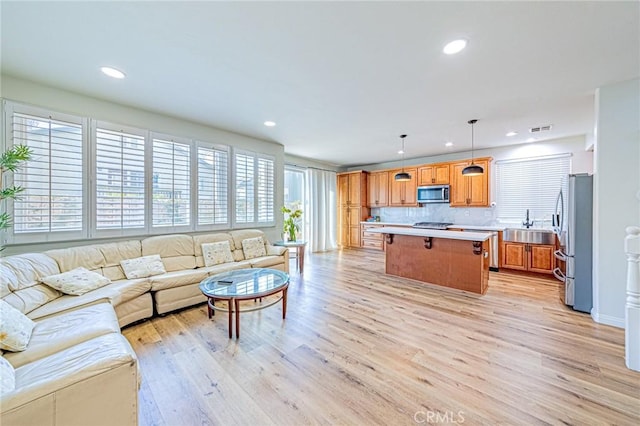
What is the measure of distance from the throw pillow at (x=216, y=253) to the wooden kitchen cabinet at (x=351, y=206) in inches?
185

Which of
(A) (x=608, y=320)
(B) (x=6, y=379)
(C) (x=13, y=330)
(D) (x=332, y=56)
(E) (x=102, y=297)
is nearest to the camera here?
(B) (x=6, y=379)

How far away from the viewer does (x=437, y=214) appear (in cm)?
658

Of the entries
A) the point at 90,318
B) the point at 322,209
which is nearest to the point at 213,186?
the point at 90,318

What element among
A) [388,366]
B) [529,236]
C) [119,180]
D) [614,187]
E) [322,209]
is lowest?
[388,366]

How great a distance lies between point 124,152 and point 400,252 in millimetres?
4630

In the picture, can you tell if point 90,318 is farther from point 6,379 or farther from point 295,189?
point 295,189

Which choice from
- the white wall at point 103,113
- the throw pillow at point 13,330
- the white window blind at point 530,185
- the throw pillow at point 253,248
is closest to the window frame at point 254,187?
the white wall at point 103,113

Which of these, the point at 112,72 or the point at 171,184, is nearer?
the point at 112,72

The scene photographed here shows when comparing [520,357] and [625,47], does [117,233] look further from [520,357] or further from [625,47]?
[625,47]

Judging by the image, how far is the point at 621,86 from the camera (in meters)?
2.64

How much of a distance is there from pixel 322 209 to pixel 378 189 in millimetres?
1872

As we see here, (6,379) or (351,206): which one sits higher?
(351,206)

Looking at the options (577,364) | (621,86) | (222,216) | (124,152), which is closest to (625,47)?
(621,86)

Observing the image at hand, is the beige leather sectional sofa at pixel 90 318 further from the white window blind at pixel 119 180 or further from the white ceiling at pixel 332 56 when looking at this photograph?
the white ceiling at pixel 332 56
